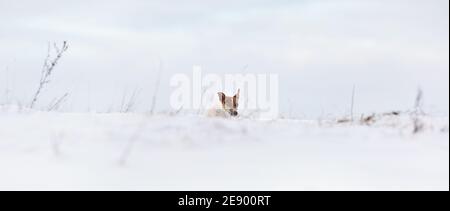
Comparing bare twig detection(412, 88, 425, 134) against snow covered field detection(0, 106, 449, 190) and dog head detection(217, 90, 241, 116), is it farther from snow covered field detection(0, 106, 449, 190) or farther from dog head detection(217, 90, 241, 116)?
dog head detection(217, 90, 241, 116)

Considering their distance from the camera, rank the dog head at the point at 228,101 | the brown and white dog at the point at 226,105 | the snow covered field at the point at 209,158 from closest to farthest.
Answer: the snow covered field at the point at 209,158 < the brown and white dog at the point at 226,105 < the dog head at the point at 228,101

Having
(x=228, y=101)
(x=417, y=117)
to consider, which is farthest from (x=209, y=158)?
(x=228, y=101)

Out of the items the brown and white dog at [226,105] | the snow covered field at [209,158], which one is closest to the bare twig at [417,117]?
the snow covered field at [209,158]

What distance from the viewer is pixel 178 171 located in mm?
3164

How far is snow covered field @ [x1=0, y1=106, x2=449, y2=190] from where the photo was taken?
123 inches

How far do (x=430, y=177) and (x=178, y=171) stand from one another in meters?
1.24

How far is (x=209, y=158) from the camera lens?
10.9ft

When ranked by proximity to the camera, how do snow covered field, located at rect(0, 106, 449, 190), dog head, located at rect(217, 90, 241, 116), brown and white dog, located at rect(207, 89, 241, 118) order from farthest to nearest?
dog head, located at rect(217, 90, 241, 116) → brown and white dog, located at rect(207, 89, 241, 118) → snow covered field, located at rect(0, 106, 449, 190)

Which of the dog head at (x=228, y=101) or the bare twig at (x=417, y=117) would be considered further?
the dog head at (x=228, y=101)

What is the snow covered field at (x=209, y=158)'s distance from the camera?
312 centimetres

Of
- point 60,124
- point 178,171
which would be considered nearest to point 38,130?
point 60,124

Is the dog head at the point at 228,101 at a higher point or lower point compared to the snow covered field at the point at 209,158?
lower

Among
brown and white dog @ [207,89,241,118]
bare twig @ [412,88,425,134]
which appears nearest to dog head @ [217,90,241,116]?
brown and white dog @ [207,89,241,118]

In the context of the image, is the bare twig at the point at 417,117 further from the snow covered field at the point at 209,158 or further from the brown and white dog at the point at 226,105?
the brown and white dog at the point at 226,105
